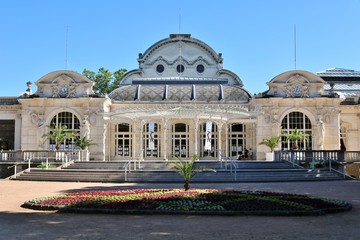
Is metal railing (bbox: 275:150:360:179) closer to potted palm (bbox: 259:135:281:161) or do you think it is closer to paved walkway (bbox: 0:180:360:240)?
potted palm (bbox: 259:135:281:161)

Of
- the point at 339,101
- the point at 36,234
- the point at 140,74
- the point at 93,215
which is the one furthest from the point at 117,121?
the point at 36,234

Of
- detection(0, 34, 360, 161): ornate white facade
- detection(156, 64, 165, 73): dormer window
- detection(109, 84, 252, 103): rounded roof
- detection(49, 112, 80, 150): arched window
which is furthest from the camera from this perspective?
detection(156, 64, 165, 73): dormer window

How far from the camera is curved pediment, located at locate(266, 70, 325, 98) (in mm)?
40406

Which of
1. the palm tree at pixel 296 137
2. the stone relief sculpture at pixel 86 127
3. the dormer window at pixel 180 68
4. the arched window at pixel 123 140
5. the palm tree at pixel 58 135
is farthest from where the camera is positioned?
the dormer window at pixel 180 68

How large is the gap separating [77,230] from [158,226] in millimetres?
1824

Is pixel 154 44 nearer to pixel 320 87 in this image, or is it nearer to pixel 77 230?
pixel 320 87

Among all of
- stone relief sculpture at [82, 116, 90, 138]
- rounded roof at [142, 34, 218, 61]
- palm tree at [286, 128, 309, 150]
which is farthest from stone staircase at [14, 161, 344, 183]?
rounded roof at [142, 34, 218, 61]

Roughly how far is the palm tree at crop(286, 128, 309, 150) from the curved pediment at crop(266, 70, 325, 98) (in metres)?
3.62

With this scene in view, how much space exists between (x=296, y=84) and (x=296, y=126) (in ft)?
12.3

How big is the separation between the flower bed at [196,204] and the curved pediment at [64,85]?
26779mm

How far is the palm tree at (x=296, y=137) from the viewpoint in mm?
36678

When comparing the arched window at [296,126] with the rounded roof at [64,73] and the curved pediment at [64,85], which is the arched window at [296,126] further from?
the rounded roof at [64,73]

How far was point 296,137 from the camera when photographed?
3662cm

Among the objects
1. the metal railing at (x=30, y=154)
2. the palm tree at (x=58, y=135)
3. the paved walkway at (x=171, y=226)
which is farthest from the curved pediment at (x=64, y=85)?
the paved walkway at (x=171, y=226)
